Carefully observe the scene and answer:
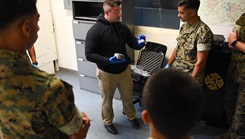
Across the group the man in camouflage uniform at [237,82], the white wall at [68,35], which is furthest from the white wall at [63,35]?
the man in camouflage uniform at [237,82]

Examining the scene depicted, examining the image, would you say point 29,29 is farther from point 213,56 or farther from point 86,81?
point 86,81

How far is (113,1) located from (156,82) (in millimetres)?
1507

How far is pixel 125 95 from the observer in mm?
2459

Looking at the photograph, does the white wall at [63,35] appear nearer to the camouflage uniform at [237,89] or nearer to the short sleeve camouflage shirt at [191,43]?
the short sleeve camouflage shirt at [191,43]

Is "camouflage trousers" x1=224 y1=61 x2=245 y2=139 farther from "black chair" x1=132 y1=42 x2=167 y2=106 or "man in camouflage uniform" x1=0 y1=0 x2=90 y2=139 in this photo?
"man in camouflage uniform" x1=0 y1=0 x2=90 y2=139

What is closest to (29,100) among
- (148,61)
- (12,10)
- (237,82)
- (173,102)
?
(12,10)

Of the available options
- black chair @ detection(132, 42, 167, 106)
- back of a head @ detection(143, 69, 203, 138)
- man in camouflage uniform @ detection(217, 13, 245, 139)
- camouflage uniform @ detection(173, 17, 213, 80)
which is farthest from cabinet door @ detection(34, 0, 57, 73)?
back of a head @ detection(143, 69, 203, 138)

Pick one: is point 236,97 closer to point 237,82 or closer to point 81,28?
point 237,82

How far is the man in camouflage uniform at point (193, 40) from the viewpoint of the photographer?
6.28 ft

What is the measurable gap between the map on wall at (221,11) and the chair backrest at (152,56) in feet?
2.26

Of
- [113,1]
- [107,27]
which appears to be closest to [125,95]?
[107,27]

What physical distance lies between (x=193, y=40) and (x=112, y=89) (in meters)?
1.03

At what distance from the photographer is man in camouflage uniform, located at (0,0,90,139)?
0.72 m

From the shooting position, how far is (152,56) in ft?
9.73
